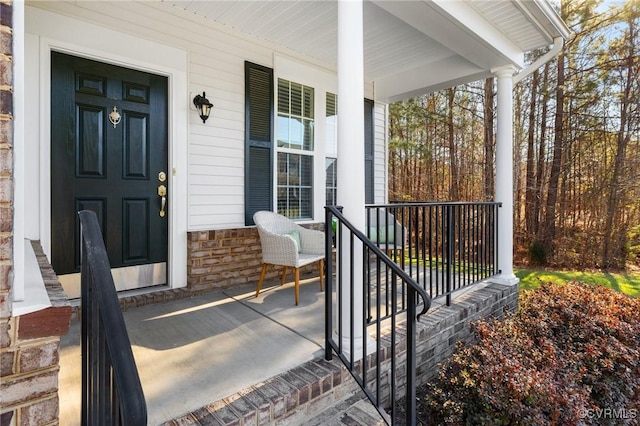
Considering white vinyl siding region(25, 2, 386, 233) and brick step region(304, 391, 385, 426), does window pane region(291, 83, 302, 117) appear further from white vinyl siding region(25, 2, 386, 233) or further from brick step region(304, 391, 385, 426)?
brick step region(304, 391, 385, 426)

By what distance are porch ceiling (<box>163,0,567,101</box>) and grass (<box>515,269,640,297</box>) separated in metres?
3.53

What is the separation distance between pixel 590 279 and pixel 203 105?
672cm

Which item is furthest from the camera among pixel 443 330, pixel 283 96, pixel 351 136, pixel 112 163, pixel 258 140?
pixel 283 96

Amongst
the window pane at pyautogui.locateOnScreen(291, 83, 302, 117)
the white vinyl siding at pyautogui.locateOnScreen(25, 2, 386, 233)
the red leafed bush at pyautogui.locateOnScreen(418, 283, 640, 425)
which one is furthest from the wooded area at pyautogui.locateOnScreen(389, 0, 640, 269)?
the white vinyl siding at pyautogui.locateOnScreen(25, 2, 386, 233)

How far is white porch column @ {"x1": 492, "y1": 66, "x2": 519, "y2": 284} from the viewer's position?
3844 mm

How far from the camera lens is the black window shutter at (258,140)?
3678 millimetres

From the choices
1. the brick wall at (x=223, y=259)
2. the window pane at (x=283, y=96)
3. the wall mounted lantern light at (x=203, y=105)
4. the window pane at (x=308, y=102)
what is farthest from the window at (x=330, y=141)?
the wall mounted lantern light at (x=203, y=105)

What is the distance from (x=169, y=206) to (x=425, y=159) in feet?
25.1

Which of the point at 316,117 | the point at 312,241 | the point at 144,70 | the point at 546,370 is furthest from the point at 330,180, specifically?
the point at 546,370

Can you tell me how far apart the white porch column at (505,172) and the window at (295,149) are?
2231 millimetres

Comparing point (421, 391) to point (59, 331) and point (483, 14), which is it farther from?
point (483, 14)

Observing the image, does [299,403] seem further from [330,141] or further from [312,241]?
[330,141]

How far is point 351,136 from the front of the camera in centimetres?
210

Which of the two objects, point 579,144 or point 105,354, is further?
point 579,144
